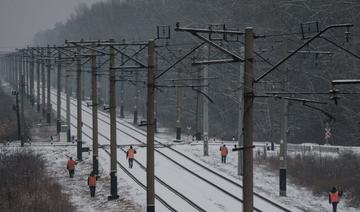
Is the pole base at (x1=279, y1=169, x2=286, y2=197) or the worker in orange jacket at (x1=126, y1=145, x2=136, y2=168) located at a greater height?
the worker in orange jacket at (x1=126, y1=145, x2=136, y2=168)

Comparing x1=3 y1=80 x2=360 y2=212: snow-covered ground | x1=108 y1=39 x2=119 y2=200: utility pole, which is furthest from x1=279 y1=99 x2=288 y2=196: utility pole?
x1=108 y1=39 x2=119 y2=200: utility pole

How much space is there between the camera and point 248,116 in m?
15.5

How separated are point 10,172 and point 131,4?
76533mm

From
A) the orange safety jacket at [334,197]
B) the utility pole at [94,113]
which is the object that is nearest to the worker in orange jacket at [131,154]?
the utility pole at [94,113]

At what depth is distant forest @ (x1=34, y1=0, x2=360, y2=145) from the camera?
151 feet

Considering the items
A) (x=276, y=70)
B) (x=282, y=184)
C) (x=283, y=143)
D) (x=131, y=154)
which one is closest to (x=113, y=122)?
(x=131, y=154)

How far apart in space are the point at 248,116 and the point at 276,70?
3761cm

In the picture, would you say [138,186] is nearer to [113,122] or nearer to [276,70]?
[113,122]

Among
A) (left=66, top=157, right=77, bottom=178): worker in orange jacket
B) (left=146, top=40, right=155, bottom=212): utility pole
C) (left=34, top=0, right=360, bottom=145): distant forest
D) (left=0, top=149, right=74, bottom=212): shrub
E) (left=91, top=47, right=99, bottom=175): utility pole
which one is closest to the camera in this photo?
(left=146, top=40, right=155, bottom=212): utility pole

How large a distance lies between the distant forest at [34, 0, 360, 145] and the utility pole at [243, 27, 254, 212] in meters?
13.3

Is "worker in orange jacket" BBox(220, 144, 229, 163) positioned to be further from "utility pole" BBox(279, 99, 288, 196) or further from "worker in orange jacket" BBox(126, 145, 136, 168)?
"utility pole" BBox(279, 99, 288, 196)

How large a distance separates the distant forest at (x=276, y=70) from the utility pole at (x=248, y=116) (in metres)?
13.3

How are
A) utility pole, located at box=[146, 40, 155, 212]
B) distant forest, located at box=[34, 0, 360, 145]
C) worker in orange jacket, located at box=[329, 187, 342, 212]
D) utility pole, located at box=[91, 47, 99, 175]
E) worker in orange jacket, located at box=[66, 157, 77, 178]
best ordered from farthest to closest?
distant forest, located at box=[34, 0, 360, 145] → worker in orange jacket, located at box=[66, 157, 77, 178] → utility pole, located at box=[91, 47, 99, 175] → worker in orange jacket, located at box=[329, 187, 342, 212] → utility pole, located at box=[146, 40, 155, 212]

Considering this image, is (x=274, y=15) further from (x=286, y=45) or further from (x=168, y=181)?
(x=168, y=181)
